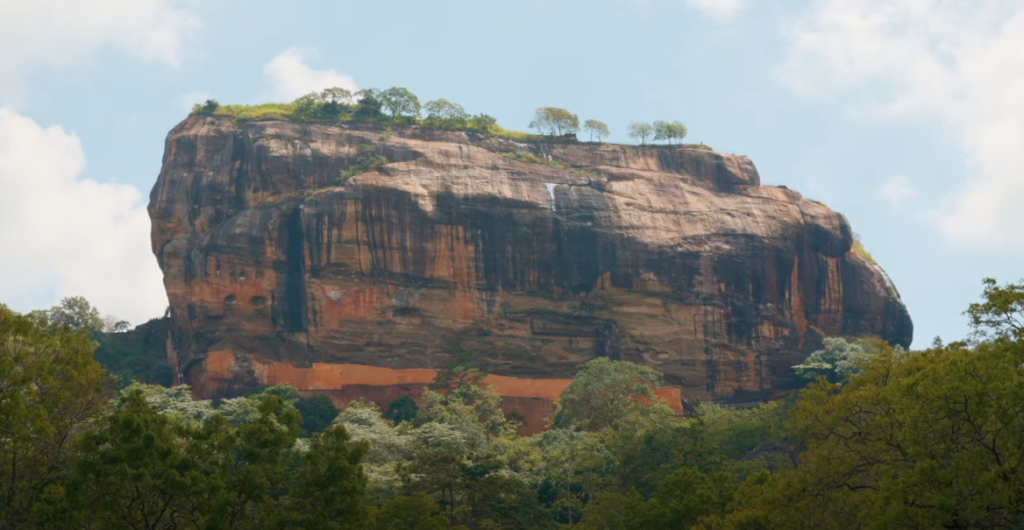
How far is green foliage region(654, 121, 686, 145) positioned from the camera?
52031mm

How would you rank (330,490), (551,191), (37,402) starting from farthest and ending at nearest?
(551,191) < (37,402) < (330,490)

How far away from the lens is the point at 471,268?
45625mm

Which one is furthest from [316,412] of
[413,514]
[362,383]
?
[413,514]

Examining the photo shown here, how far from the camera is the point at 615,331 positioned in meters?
46.3

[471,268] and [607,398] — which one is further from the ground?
[471,268]

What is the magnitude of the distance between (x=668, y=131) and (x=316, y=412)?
18.0m

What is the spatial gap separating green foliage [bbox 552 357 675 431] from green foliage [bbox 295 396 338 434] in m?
7.09

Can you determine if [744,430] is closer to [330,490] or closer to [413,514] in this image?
[413,514]

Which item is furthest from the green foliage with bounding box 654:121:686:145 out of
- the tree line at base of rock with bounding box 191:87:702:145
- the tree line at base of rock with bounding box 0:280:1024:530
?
the tree line at base of rock with bounding box 0:280:1024:530

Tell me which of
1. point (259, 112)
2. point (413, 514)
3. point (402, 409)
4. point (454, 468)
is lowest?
point (413, 514)

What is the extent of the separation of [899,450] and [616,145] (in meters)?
30.9

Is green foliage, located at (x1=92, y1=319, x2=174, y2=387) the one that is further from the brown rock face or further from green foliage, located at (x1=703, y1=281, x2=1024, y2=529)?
green foliage, located at (x1=703, y1=281, x2=1024, y2=529)

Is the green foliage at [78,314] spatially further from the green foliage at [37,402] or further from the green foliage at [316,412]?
the green foliage at [37,402]

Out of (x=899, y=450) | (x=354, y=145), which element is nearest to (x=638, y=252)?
(x=354, y=145)
